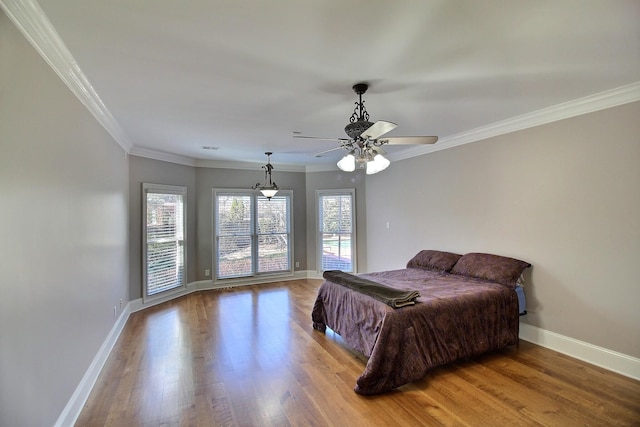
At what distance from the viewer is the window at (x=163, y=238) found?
498cm

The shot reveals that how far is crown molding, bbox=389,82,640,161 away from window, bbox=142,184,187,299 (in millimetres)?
4642

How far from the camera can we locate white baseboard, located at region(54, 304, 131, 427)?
2120mm

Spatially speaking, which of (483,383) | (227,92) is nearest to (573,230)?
(483,383)

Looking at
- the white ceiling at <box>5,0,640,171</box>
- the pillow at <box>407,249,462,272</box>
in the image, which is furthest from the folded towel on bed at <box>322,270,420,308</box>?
the white ceiling at <box>5,0,640,171</box>

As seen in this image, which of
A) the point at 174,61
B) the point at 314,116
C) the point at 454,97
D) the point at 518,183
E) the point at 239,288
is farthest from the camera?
the point at 239,288

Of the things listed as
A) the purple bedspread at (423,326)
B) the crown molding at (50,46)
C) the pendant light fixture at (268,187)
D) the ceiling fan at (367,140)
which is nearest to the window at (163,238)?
the pendant light fixture at (268,187)

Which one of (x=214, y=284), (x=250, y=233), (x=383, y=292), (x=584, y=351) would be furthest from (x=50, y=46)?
(x=584, y=351)

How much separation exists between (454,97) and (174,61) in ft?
8.10

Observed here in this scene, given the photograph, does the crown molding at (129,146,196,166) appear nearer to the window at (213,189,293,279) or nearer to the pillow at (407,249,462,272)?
the window at (213,189,293,279)

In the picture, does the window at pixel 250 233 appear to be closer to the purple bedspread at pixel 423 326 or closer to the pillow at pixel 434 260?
the pillow at pixel 434 260

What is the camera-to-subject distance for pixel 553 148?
3.33m

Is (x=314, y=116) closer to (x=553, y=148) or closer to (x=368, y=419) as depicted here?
(x=553, y=148)

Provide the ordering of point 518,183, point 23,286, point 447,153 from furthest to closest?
1. point 447,153
2. point 518,183
3. point 23,286

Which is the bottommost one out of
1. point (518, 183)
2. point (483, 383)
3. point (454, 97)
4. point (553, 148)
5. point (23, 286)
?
point (483, 383)
